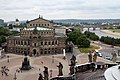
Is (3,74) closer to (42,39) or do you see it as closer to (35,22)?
(42,39)

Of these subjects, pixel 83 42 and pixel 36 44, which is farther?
pixel 83 42

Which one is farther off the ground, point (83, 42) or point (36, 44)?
point (36, 44)

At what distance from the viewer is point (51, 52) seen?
93625mm

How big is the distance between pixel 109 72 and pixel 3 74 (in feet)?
142

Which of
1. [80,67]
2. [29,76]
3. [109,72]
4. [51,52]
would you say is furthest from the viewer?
[51,52]

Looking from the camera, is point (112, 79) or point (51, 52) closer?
point (112, 79)

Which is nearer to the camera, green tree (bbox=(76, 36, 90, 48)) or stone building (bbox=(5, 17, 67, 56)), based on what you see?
stone building (bbox=(5, 17, 67, 56))

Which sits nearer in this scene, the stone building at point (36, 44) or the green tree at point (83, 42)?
the stone building at point (36, 44)

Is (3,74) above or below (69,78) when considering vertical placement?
below

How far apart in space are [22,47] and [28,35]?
7760 millimetres

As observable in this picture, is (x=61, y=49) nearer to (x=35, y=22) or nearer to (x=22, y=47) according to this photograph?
(x=22, y=47)

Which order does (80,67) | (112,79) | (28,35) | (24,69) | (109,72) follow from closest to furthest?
(112,79), (109,72), (80,67), (24,69), (28,35)

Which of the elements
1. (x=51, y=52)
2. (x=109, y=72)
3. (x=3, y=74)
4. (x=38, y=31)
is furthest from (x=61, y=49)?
(x=109, y=72)

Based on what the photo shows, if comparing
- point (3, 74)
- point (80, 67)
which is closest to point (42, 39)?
point (3, 74)
